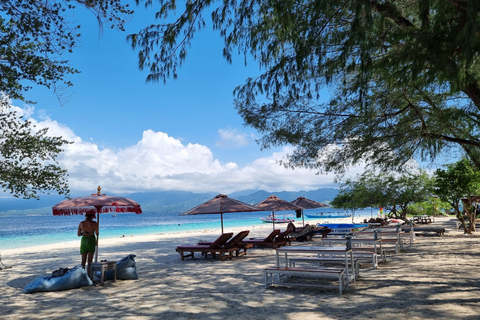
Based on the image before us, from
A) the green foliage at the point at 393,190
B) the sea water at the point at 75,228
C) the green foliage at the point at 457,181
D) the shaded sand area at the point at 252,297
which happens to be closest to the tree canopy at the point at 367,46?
the shaded sand area at the point at 252,297

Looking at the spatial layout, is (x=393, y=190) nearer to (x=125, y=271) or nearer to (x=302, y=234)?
(x=302, y=234)

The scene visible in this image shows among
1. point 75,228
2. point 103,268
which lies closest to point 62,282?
point 103,268

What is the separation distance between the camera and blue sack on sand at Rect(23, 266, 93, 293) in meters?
6.46

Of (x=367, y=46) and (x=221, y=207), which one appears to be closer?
(x=367, y=46)

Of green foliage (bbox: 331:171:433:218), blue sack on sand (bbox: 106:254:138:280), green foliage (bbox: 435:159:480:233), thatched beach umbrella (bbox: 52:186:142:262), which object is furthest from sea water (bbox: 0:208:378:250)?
blue sack on sand (bbox: 106:254:138:280)

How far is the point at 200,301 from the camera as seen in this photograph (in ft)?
17.9

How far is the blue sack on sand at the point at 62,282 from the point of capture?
6.46m

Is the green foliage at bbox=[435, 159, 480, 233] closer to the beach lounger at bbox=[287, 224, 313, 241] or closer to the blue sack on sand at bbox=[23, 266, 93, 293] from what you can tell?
the beach lounger at bbox=[287, 224, 313, 241]

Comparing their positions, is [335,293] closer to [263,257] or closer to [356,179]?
[263,257]

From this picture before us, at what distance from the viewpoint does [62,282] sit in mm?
6574

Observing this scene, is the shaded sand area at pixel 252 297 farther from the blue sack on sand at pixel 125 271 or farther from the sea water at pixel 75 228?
the sea water at pixel 75 228

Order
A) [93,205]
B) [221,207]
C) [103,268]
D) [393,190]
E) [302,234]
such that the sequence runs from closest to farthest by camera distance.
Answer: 1. [103,268]
2. [93,205]
3. [221,207]
4. [302,234]
5. [393,190]

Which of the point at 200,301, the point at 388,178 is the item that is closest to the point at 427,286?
the point at 200,301

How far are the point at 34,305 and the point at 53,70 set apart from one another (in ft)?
11.9
